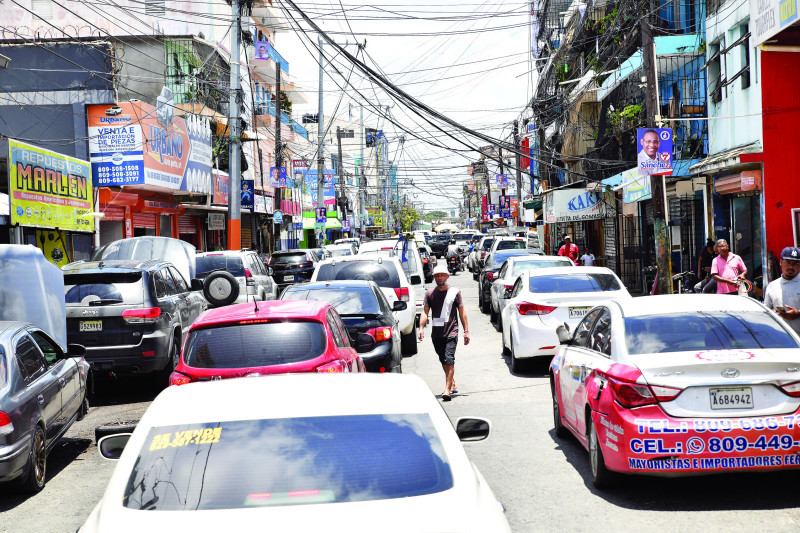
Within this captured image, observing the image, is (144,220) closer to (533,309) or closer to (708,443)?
(533,309)

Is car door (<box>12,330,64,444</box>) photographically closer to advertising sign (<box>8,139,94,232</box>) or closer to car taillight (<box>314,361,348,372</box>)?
car taillight (<box>314,361,348,372</box>)

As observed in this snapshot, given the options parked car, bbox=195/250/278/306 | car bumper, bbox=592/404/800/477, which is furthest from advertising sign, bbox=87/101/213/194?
car bumper, bbox=592/404/800/477

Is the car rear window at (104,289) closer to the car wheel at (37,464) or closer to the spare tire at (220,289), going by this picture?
the spare tire at (220,289)

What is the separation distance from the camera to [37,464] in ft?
25.7

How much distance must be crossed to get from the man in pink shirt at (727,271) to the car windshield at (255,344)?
30.3 feet

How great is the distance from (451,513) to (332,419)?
2.25 ft

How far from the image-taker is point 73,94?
25.4 meters

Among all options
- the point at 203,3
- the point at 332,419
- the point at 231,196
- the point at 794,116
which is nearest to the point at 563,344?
the point at 332,419

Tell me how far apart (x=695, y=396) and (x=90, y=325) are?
8593mm

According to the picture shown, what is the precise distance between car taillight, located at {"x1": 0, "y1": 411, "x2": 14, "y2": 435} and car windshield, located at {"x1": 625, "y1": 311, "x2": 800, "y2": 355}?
507 centimetres

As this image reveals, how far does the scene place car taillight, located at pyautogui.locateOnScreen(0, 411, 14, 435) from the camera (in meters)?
7.18

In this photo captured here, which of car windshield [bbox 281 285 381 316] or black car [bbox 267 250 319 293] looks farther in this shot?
black car [bbox 267 250 319 293]

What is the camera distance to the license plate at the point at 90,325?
39.6 ft

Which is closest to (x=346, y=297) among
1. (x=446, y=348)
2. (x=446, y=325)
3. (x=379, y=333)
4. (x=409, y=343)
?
(x=379, y=333)
